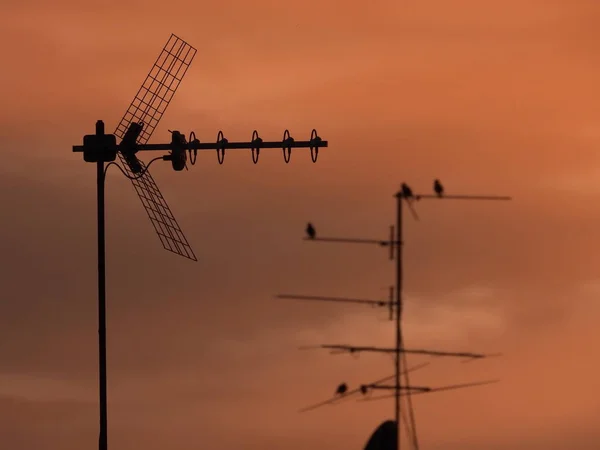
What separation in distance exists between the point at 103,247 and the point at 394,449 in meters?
13.5

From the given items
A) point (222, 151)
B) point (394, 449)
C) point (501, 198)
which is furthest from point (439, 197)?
point (222, 151)

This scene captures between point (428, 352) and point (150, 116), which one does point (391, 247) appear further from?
point (150, 116)

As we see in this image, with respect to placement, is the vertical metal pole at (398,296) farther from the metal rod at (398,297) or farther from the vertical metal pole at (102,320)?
the vertical metal pole at (102,320)

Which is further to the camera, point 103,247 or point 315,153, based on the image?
point 103,247

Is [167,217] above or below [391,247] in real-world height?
above

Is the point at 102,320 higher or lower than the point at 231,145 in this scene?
lower

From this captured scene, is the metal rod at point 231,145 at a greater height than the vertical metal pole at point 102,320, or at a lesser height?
greater

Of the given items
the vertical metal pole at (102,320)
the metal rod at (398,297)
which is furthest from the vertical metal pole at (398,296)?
the vertical metal pole at (102,320)

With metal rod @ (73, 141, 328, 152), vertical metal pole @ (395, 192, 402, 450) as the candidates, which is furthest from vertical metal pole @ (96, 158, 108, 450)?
vertical metal pole @ (395, 192, 402, 450)

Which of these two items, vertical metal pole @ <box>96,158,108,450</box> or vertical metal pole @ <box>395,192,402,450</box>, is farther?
vertical metal pole @ <box>96,158,108,450</box>

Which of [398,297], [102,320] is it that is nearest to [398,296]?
[398,297]

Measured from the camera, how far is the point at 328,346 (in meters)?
41.0

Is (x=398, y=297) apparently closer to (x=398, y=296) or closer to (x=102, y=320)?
(x=398, y=296)

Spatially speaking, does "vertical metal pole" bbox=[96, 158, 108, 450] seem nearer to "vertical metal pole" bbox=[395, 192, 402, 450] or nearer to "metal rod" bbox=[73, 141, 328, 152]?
"metal rod" bbox=[73, 141, 328, 152]
